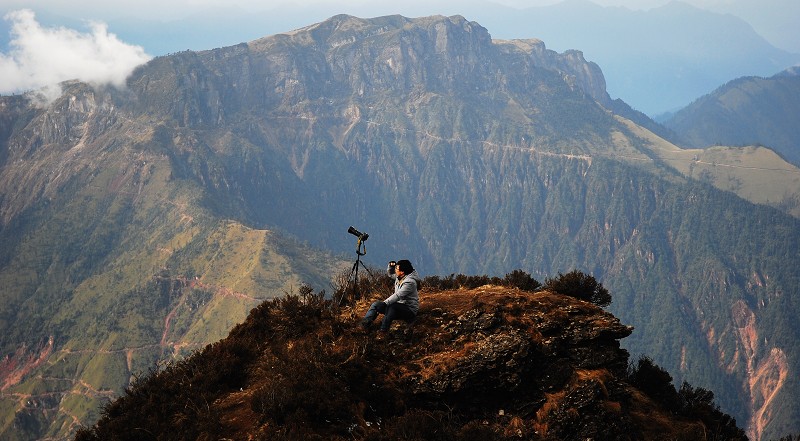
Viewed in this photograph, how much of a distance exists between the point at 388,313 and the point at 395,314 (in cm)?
31

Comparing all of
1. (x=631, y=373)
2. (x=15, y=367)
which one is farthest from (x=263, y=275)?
(x=631, y=373)

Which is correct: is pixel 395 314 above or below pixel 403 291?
below

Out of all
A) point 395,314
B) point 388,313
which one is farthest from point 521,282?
point 388,313

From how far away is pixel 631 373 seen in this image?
23.7m

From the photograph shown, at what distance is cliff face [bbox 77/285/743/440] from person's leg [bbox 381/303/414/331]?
31cm

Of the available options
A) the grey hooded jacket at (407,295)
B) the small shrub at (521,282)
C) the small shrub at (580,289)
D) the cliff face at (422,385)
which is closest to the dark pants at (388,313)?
the grey hooded jacket at (407,295)

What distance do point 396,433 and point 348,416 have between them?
1.59 m

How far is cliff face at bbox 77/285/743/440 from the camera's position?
16.9 metres

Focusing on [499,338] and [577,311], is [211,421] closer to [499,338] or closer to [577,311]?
[499,338]

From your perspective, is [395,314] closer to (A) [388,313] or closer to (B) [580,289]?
(A) [388,313]

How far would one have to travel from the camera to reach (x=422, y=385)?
18.0 meters

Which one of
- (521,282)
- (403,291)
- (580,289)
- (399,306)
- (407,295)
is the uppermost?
(403,291)

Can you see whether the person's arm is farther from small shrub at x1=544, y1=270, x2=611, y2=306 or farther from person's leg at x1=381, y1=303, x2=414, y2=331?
small shrub at x1=544, y1=270, x2=611, y2=306

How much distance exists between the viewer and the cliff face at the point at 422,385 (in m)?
16.9
